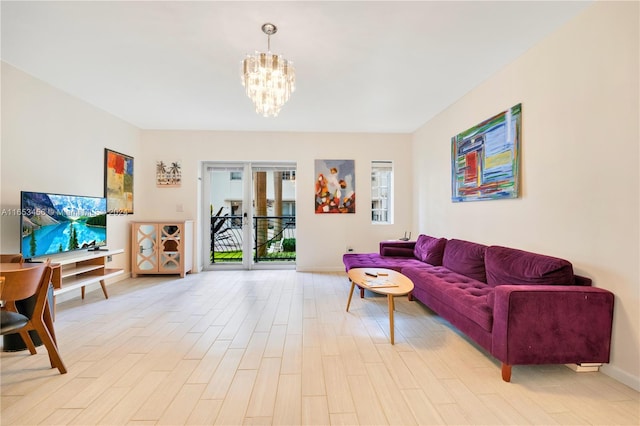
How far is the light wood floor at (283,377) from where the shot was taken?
1.56 meters

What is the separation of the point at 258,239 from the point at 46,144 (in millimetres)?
3319

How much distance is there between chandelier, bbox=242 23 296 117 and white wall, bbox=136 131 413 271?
113 inches

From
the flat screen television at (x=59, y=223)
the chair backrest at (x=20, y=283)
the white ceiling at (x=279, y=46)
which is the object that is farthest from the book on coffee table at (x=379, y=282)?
the flat screen television at (x=59, y=223)

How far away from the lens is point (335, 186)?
208 inches

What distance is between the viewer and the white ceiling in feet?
6.76

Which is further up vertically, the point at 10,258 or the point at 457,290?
the point at 10,258

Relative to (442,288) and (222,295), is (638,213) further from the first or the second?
(222,295)

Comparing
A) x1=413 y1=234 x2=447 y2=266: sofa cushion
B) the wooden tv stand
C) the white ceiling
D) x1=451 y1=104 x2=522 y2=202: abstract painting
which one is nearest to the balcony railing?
the wooden tv stand

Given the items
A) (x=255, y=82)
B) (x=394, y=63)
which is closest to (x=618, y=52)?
(x=394, y=63)

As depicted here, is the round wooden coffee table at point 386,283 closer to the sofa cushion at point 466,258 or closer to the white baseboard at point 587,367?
the sofa cushion at point 466,258

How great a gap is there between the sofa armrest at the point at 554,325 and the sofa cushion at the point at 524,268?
169mm

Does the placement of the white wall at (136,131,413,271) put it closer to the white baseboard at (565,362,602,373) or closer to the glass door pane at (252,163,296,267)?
the glass door pane at (252,163,296,267)

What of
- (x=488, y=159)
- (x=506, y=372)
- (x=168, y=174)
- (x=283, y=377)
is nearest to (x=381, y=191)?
(x=488, y=159)

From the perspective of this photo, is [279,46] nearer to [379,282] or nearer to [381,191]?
[379,282]
